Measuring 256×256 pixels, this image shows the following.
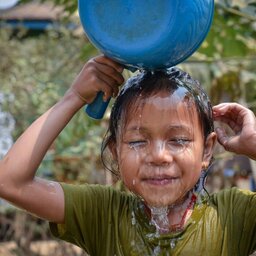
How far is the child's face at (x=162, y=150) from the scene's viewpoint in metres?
2.01

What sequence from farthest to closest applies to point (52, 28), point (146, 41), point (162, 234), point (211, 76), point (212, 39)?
1. point (52, 28)
2. point (211, 76)
3. point (212, 39)
4. point (162, 234)
5. point (146, 41)

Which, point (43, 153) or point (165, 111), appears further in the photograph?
point (43, 153)

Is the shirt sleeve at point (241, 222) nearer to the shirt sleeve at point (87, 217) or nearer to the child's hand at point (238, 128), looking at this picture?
the child's hand at point (238, 128)

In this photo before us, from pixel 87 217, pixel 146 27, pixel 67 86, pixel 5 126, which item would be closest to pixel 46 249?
pixel 5 126

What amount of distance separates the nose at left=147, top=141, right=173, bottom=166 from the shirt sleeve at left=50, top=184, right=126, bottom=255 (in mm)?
274

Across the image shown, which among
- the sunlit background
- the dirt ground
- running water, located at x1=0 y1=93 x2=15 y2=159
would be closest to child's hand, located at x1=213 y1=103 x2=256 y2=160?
the sunlit background

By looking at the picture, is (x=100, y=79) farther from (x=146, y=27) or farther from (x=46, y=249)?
(x=46, y=249)

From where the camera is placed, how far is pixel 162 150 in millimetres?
1995

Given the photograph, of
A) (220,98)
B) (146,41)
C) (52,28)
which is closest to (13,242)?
(220,98)

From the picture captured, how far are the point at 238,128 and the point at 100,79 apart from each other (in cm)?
47

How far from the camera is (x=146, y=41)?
190 centimetres

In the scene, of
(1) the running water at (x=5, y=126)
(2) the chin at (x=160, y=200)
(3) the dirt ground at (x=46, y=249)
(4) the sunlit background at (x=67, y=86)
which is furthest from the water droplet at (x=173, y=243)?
(1) the running water at (x=5, y=126)

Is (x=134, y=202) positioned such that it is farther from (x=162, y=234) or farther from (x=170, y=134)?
(x=170, y=134)

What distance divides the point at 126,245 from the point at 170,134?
14.6 inches
